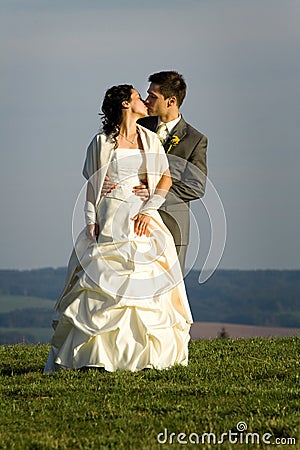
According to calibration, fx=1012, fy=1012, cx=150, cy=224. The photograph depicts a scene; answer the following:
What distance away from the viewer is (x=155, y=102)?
488 inches

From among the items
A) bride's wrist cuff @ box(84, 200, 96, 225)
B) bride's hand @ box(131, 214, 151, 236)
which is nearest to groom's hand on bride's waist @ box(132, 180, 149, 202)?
bride's hand @ box(131, 214, 151, 236)

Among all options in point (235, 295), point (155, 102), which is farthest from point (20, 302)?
point (155, 102)

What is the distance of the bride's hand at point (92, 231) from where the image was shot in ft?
39.0

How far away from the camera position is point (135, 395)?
10.0m

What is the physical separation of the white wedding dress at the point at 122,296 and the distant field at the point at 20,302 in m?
114

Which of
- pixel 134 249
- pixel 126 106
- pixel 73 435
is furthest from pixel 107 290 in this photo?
pixel 73 435

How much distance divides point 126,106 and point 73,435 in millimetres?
4754

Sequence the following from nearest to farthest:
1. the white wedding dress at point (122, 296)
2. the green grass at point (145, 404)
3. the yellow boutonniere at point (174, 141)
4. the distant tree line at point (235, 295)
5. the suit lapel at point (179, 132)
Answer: the green grass at point (145, 404) < the white wedding dress at point (122, 296) < the yellow boutonniere at point (174, 141) < the suit lapel at point (179, 132) < the distant tree line at point (235, 295)

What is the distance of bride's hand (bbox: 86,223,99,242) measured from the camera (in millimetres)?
11889

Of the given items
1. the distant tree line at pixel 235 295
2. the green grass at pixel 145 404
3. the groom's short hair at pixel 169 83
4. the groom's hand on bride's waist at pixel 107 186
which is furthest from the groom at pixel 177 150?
the distant tree line at pixel 235 295

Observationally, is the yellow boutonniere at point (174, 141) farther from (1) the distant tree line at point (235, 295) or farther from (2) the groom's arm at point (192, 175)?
(1) the distant tree line at point (235, 295)

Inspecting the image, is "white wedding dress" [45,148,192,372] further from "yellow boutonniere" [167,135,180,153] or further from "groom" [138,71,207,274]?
"yellow boutonniere" [167,135,180,153]

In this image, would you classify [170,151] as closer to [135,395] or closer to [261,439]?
[135,395]

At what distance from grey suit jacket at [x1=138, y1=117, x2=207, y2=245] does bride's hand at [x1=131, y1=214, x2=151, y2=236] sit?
0.54 metres
